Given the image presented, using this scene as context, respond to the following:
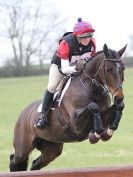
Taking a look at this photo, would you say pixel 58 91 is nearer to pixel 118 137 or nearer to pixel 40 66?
pixel 118 137

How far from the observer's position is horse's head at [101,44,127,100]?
653 centimetres

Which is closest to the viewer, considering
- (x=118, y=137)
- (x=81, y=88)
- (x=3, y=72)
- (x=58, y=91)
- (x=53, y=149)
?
(x=81, y=88)

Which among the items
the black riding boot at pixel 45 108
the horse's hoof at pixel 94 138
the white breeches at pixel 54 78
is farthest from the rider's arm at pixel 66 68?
the horse's hoof at pixel 94 138

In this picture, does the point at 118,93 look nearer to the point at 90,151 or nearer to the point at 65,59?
the point at 65,59

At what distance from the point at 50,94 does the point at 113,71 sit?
1372 millimetres

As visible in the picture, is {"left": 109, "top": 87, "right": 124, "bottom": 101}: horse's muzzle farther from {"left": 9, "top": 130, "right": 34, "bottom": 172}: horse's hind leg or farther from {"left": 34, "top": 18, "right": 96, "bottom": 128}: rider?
{"left": 9, "top": 130, "right": 34, "bottom": 172}: horse's hind leg

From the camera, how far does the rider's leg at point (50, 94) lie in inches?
305

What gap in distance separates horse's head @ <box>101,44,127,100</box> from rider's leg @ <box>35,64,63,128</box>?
107 centimetres

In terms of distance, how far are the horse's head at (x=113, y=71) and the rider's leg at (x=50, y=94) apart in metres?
1.07

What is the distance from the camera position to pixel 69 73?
7324mm

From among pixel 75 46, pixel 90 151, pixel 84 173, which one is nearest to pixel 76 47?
pixel 75 46

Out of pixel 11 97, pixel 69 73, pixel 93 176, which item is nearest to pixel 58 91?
pixel 69 73

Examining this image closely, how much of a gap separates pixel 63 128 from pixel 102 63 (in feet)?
3.66

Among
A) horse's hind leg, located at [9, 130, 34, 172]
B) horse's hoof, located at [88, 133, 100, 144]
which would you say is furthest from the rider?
horse's hind leg, located at [9, 130, 34, 172]
